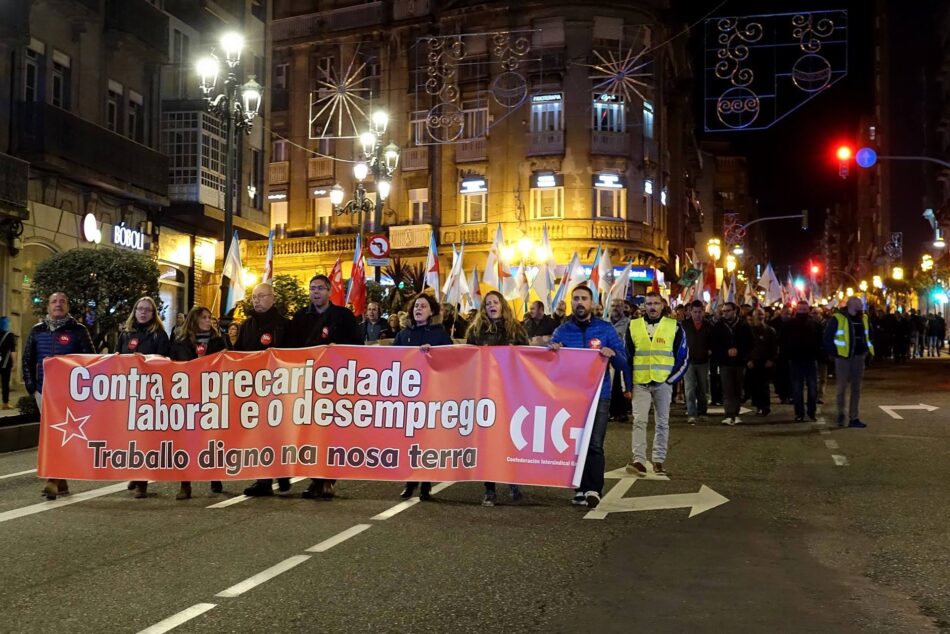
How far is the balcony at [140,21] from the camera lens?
89.9 feet

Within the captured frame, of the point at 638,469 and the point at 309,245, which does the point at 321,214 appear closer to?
the point at 309,245

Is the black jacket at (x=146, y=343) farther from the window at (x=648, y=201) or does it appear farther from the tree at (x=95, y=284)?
the window at (x=648, y=201)

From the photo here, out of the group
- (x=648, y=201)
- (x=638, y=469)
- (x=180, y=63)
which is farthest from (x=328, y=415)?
(x=648, y=201)

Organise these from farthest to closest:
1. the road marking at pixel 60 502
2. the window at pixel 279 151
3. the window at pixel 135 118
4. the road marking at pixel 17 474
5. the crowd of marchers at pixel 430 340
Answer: the window at pixel 279 151, the window at pixel 135 118, the road marking at pixel 17 474, the crowd of marchers at pixel 430 340, the road marking at pixel 60 502

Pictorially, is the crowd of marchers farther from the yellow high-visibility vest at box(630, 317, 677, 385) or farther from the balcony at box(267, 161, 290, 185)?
the balcony at box(267, 161, 290, 185)

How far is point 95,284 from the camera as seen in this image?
17.6 metres

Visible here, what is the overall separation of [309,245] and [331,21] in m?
11.1

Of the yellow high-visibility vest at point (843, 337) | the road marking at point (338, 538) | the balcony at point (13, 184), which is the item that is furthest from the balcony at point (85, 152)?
the road marking at point (338, 538)

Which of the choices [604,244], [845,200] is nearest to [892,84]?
[604,244]

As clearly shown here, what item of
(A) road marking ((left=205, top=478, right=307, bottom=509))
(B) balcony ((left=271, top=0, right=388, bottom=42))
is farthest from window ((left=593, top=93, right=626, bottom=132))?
(A) road marking ((left=205, top=478, right=307, bottom=509))

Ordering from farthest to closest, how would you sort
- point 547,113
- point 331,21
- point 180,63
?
1. point 331,21
2. point 547,113
3. point 180,63

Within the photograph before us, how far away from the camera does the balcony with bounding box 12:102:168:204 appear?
78.0 feet

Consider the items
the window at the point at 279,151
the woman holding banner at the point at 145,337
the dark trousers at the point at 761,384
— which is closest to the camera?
the woman holding banner at the point at 145,337

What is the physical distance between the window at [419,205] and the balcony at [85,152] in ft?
71.7
